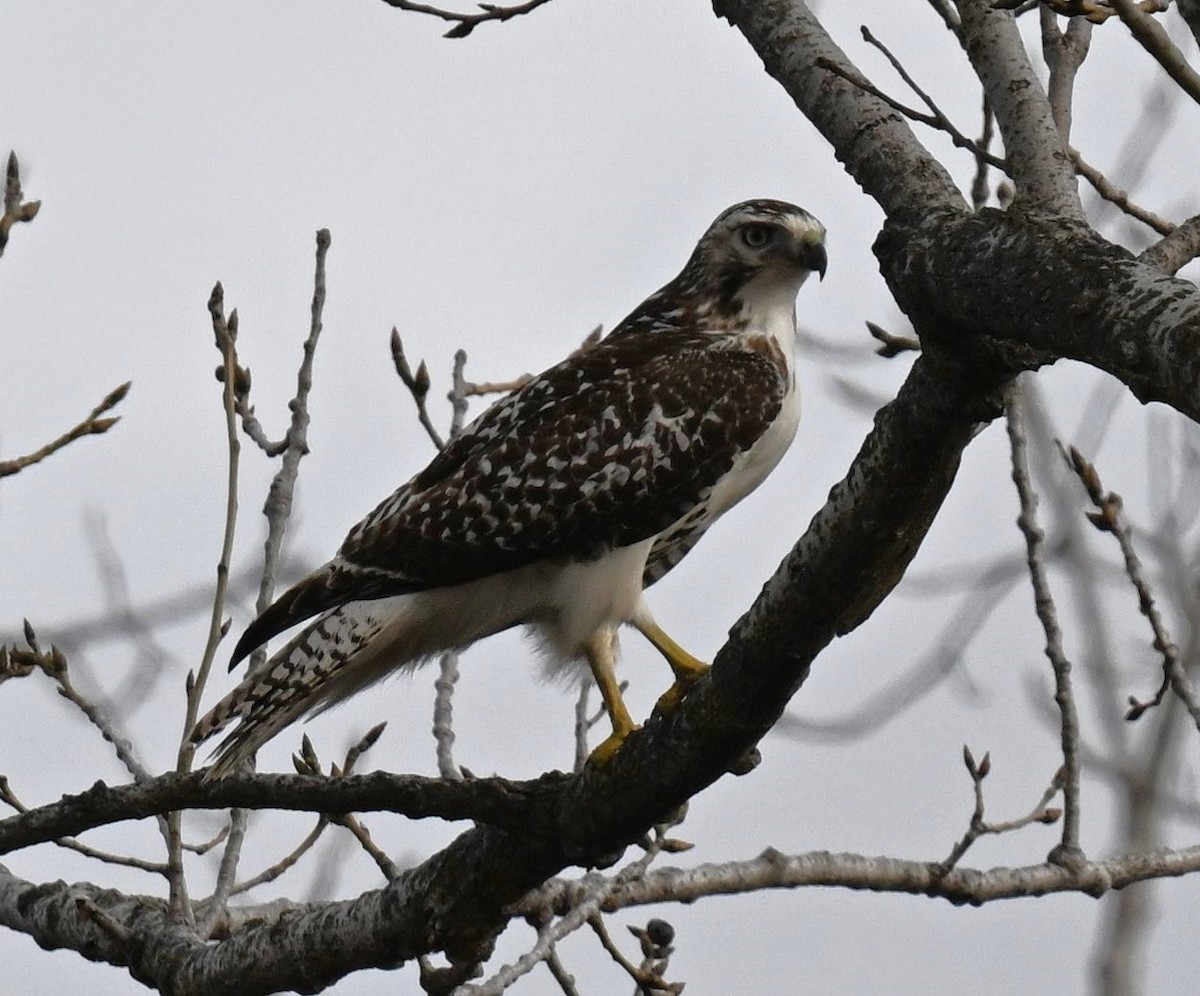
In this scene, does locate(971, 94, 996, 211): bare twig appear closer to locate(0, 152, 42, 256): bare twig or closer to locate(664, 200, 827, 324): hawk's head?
locate(664, 200, 827, 324): hawk's head

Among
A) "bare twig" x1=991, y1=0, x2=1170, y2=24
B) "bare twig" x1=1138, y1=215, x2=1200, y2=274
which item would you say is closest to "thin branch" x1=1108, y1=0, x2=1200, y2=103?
"bare twig" x1=991, y1=0, x2=1170, y2=24

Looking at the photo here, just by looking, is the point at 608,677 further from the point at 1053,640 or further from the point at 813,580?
the point at 813,580

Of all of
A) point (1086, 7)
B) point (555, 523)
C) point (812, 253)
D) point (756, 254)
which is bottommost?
point (1086, 7)

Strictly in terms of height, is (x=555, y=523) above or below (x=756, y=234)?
below

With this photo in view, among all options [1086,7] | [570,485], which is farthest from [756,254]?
[1086,7]

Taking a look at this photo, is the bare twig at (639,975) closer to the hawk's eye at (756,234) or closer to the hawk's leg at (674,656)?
the hawk's leg at (674,656)

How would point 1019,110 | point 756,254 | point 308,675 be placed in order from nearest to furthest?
1. point 1019,110
2. point 308,675
3. point 756,254

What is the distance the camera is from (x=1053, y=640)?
538 cm

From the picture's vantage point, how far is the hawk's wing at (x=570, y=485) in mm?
6176

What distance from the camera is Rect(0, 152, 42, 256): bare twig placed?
205 inches

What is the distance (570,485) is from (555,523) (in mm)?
141

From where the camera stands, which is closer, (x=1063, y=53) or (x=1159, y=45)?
(x=1159, y=45)

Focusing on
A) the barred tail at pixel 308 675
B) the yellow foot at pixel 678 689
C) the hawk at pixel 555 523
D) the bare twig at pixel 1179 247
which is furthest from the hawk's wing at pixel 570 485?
the bare twig at pixel 1179 247

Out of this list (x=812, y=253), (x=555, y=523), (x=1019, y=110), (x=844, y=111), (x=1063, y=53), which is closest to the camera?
(x=1019, y=110)
